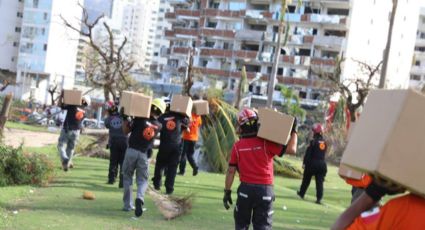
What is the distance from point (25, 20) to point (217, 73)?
2649 cm

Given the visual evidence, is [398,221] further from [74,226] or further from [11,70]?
[11,70]

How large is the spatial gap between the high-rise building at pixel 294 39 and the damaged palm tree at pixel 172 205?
52.9 m

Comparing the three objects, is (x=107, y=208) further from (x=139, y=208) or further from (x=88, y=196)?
(x=139, y=208)

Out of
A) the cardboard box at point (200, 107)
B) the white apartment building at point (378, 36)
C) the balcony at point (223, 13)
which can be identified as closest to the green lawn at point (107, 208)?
the cardboard box at point (200, 107)

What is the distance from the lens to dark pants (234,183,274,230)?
7.01 metres

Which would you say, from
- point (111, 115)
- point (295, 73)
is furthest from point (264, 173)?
point (295, 73)

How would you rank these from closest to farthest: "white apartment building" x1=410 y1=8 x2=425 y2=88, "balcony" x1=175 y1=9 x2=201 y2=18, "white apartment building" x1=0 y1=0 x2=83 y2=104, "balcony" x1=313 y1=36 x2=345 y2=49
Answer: "balcony" x1=313 y1=36 x2=345 y2=49 → "white apartment building" x1=0 y1=0 x2=83 y2=104 → "balcony" x1=175 y1=9 x2=201 y2=18 → "white apartment building" x1=410 y1=8 x2=425 y2=88

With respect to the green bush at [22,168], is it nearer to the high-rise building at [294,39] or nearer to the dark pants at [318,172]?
the dark pants at [318,172]

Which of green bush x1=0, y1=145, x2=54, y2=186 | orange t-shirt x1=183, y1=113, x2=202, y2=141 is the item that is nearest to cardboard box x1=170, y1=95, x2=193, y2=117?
green bush x1=0, y1=145, x2=54, y2=186

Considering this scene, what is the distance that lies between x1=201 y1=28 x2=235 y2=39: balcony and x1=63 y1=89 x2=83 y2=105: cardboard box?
62.8 m

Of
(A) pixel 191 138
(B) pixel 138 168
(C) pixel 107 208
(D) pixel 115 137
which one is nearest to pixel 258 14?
(A) pixel 191 138

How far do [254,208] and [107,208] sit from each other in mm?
3867

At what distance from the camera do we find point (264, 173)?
23.5ft

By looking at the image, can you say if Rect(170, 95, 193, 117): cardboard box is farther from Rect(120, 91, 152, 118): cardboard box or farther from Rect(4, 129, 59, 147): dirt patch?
Rect(4, 129, 59, 147): dirt patch
